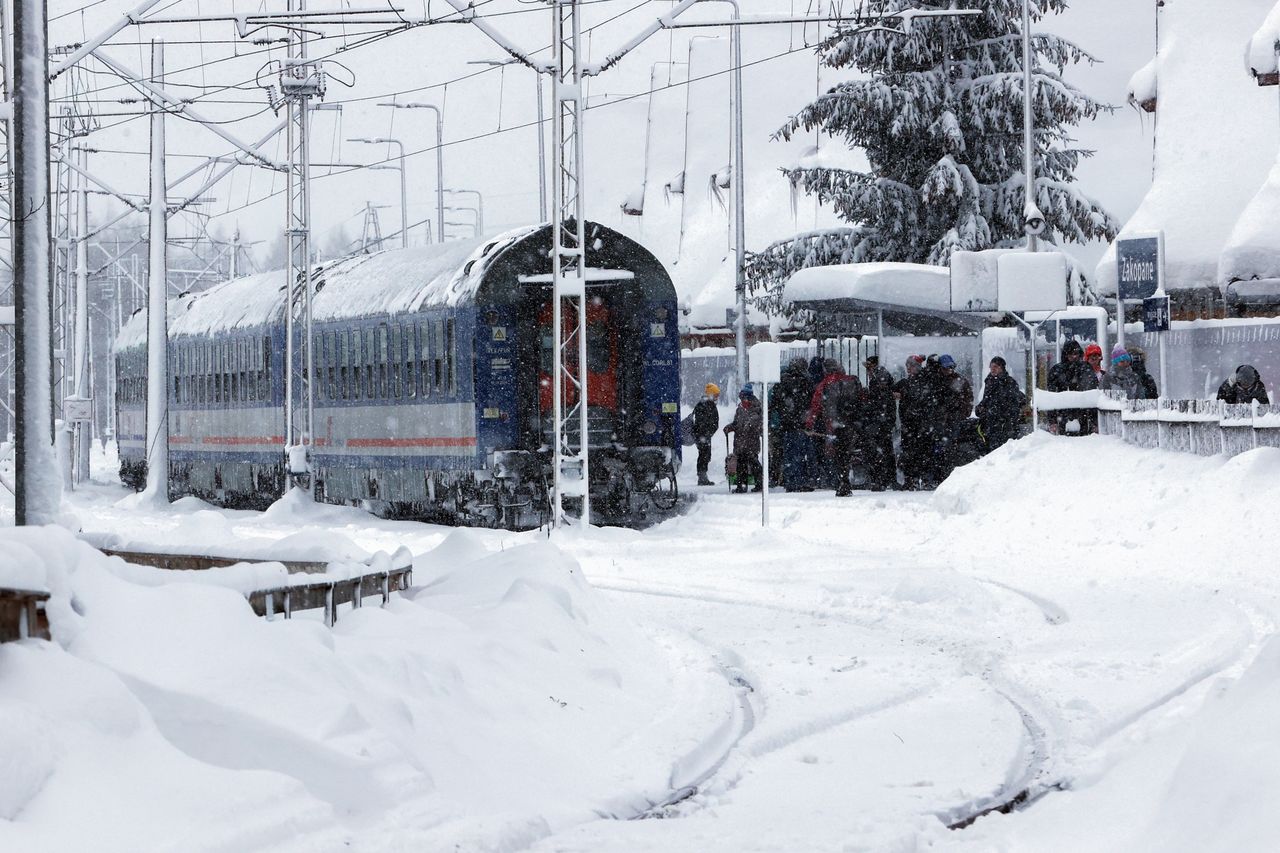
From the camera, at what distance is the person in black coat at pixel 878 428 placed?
2623cm

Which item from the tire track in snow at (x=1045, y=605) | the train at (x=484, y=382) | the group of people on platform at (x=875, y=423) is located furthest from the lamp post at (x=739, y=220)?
the tire track in snow at (x=1045, y=605)

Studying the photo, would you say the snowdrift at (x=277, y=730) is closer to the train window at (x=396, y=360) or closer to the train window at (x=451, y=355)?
the train window at (x=451, y=355)

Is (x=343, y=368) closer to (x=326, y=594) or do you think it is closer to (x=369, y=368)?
Answer: (x=369, y=368)

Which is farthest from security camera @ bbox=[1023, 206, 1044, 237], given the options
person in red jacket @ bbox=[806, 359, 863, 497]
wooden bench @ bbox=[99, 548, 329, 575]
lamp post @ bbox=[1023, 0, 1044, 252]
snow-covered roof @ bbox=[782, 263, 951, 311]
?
wooden bench @ bbox=[99, 548, 329, 575]

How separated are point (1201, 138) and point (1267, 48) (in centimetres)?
927

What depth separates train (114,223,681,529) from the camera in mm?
24922

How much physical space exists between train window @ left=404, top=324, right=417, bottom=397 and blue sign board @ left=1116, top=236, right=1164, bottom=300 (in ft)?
32.3

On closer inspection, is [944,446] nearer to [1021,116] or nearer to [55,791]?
[1021,116]

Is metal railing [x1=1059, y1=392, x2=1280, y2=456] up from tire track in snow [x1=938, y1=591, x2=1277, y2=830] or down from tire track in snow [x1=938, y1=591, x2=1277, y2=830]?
up

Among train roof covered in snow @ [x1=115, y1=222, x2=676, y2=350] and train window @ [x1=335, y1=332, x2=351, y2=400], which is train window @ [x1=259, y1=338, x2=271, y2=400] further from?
train window @ [x1=335, y1=332, x2=351, y2=400]

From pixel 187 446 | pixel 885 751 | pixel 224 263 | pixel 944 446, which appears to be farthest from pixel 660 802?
pixel 224 263

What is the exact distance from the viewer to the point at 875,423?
26.6m

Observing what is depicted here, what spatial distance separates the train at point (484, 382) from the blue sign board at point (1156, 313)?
6263 mm

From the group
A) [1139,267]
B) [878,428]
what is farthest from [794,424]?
[1139,267]
